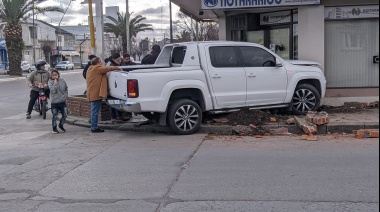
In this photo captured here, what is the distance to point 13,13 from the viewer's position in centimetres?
4303

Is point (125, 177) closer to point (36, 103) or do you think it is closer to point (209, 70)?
point (209, 70)

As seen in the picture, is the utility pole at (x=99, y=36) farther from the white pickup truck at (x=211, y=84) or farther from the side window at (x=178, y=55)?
the side window at (x=178, y=55)

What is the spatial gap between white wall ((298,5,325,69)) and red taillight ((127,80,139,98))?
6013 mm

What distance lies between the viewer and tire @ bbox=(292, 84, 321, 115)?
1187 centimetres

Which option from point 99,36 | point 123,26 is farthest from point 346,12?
point 123,26

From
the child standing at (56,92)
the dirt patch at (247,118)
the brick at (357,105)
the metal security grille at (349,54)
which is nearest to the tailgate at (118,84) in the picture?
the child standing at (56,92)

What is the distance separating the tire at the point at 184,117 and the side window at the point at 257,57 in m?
1.77

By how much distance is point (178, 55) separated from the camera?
38.5 feet

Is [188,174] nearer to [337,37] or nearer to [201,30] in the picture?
[337,37]

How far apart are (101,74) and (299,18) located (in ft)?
20.6

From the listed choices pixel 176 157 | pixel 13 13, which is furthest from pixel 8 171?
pixel 13 13

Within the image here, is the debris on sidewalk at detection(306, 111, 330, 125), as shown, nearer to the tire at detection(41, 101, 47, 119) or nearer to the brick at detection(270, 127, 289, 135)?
the brick at detection(270, 127, 289, 135)

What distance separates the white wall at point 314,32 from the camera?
13.6 meters

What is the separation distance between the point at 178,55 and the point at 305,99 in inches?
131
